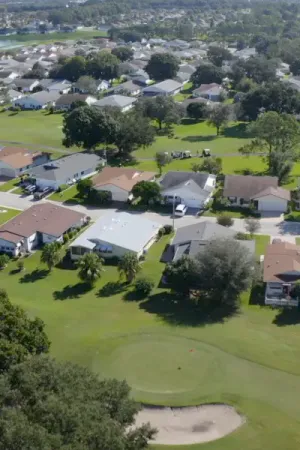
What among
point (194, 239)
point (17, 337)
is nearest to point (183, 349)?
point (17, 337)

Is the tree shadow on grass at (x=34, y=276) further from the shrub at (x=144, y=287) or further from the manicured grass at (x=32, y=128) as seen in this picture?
the manicured grass at (x=32, y=128)

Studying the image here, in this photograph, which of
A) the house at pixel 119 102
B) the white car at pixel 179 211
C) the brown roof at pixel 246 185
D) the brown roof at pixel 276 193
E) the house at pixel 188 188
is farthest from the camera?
the house at pixel 119 102

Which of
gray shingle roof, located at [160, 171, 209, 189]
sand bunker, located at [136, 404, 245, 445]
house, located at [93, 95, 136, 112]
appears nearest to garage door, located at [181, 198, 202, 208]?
gray shingle roof, located at [160, 171, 209, 189]

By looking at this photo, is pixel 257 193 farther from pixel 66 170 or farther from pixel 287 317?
pixel 66 170

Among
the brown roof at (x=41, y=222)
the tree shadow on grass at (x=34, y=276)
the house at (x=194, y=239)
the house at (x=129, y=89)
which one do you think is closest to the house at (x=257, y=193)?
the house at (x=194, y=239)

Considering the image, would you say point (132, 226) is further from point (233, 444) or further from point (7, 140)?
point (7, 140)
